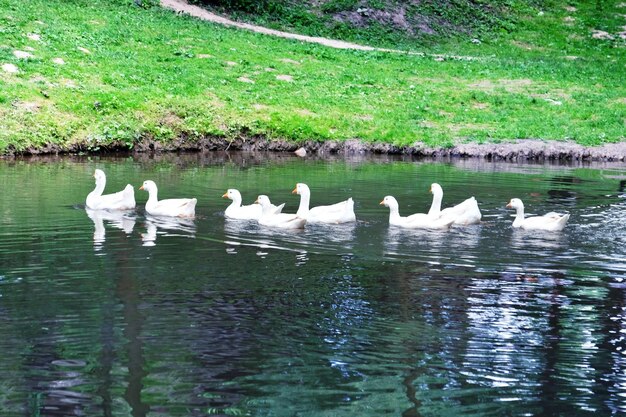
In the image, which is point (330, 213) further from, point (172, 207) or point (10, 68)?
point (10, 68)

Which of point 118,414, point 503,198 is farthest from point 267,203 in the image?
point 118,414

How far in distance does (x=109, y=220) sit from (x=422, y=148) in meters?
16.6

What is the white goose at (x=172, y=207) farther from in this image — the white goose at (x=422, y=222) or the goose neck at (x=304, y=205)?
the white goose at (x=422, y=222)

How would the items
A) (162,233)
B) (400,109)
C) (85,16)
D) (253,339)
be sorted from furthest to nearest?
(85,16) < (400,109) < (162,233) < (253,339)

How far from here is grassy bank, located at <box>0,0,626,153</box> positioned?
37.1 m

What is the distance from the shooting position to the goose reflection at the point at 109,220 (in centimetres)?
2109

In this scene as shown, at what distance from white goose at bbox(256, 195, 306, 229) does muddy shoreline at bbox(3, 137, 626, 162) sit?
14.3 meters

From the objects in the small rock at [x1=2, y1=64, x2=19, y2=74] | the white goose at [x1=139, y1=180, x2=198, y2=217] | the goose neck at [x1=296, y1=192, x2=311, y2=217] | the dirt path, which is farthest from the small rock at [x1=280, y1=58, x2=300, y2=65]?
the goose neck at [x1=296, y1=192, x2=311, y2=217]

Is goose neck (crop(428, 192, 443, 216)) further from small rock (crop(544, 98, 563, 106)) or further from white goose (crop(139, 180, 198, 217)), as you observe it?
small rock (crop(544, 98, 563, 106))

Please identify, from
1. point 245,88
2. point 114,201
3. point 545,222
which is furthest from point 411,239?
point 245,88

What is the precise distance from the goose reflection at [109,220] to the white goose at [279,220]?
8.17 feet

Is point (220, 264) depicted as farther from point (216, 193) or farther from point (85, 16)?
point (85, 16)

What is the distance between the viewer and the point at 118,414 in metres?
11.2

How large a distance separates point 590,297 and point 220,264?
5.55 meters
